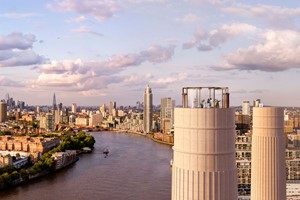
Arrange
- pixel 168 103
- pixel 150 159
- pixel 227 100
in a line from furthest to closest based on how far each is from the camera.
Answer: pixel 168 103 → pixel 150 159 → pixel 227 100

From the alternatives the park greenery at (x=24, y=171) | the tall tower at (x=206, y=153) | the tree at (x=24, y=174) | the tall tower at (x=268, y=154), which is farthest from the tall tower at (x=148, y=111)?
the tall tower at (x=206, y=153)

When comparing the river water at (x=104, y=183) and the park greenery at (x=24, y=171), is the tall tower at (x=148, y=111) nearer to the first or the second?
the park greenery at (x=24, y=171)

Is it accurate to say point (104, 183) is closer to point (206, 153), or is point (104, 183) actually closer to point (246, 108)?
point (206, 153)

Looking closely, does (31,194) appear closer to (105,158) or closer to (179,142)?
(105,158)

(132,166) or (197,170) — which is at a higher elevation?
(197,170)

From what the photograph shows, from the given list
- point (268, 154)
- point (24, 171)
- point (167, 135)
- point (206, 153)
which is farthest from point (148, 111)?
point (206, 153)

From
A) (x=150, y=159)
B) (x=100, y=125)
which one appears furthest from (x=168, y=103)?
(x=150, y=159)

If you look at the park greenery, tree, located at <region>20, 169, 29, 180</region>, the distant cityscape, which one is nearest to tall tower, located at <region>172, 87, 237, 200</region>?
the distant cityscape
